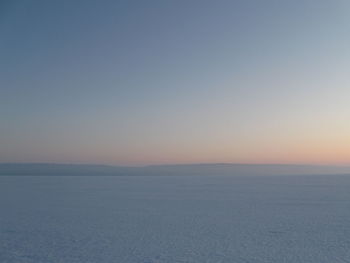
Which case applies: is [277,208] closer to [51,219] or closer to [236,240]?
[236,240]

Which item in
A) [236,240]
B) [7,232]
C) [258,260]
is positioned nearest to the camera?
[258,260]

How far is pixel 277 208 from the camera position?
8.10 meters

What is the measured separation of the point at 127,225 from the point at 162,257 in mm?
2117

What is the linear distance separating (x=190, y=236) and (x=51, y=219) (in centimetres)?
311

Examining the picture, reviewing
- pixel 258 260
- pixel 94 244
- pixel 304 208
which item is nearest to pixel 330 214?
pixel 304 208

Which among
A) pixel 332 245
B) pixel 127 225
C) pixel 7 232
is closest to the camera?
pixel 332 245

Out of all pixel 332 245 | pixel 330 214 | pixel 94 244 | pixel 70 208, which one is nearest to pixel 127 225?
pixel 94 244

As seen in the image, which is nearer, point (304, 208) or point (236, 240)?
point (236, 240)

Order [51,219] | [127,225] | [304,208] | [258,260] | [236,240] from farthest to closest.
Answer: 1. [304,208]
2. [51,219]
3. [127,225]
4. [236,240]
5. [258,260]

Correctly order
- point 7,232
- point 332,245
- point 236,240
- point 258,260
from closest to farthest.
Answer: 1. point 258,260
2. point 332,245
3. point 236,240
4. point 7,232

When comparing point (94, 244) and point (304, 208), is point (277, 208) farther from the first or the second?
point (94, 244)

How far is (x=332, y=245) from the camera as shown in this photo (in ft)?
16.1

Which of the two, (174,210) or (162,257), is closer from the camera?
(162,257)

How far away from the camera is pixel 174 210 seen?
8.07m
